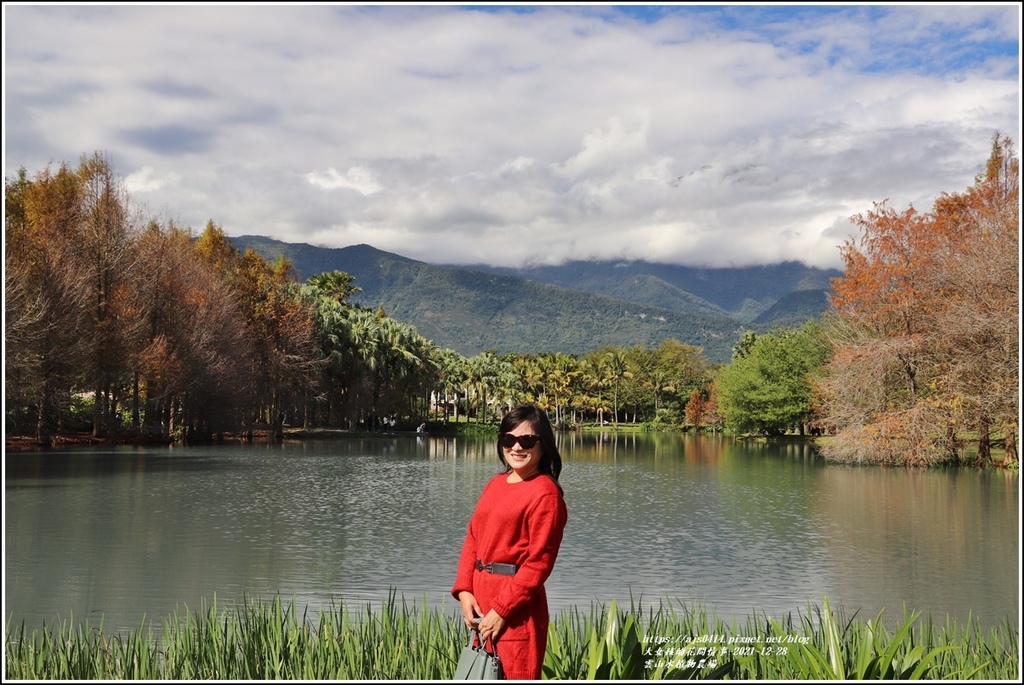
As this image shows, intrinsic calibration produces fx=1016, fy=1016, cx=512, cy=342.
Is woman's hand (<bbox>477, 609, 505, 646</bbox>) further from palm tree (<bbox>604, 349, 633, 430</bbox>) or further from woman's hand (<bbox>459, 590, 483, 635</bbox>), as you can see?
palm tree (<bbox>604, 349, 633, 430</bbox>)

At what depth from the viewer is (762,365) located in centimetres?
5803

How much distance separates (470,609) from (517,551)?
0.29 meters

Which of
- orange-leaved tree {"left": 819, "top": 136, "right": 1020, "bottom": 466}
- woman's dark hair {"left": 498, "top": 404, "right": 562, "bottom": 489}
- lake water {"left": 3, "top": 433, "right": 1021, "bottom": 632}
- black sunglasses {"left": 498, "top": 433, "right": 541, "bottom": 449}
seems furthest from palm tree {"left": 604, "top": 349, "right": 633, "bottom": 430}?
black sunglasses {"left": 498, "top": 433, "right": 541, "bottom": 449}

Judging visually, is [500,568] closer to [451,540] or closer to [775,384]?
[451,540]

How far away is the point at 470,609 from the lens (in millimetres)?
3824

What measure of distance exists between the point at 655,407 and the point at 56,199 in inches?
2676

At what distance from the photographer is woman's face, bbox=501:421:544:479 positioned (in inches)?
152

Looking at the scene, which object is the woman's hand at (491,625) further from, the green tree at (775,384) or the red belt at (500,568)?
the green tree at (775,384)

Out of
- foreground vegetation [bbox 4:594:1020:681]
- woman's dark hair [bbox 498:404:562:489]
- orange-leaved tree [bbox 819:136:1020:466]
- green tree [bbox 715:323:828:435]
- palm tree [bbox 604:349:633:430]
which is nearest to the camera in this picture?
woman's dark hair [bbox 498:404:562:489]

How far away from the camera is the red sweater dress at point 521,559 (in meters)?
3.70

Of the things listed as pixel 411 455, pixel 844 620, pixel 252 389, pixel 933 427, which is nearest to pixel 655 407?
pixel 252 389

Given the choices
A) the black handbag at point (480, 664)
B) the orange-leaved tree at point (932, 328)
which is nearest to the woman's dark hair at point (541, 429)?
the black handbag at point (480, 664)

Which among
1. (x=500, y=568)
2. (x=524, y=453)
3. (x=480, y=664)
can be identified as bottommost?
(x=480, y=664)


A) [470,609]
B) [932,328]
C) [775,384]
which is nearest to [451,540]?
[470,609]
